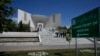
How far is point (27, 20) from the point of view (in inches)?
3947

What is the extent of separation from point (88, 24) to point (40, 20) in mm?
102536

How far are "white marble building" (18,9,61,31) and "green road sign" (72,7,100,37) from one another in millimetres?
88993

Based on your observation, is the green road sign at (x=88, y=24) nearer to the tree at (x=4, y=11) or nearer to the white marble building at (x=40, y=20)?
the tree at (x=4, y=11)

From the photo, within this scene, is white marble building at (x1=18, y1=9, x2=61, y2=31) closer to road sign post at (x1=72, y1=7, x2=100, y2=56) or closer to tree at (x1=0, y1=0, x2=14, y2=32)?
tree at (x1=0, y1=0, x2=14, y2=32)

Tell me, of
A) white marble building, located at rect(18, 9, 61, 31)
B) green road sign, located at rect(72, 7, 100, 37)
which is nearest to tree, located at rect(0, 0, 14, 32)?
green road sign, located at rect(72, 7, 100, 37)

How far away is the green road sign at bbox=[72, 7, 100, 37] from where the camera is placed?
205 inches

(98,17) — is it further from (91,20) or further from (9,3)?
(9,3)

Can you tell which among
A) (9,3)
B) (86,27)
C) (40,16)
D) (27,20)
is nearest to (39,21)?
(40,16)

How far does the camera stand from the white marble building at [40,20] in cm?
9714

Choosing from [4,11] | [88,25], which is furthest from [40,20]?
[88,25]

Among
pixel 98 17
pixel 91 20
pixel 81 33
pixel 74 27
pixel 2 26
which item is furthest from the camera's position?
pixel 2 26

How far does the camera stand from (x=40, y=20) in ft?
355

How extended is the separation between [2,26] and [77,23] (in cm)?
630

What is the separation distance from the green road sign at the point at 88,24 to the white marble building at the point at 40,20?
89.0m
